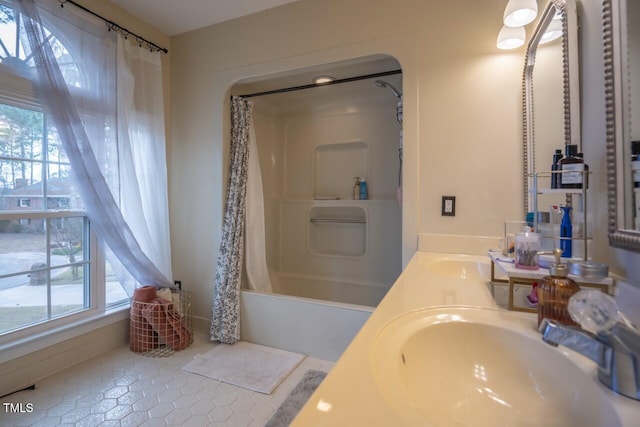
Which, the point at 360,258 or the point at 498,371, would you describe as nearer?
the point at 498,371

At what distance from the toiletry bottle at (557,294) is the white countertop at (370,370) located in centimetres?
6

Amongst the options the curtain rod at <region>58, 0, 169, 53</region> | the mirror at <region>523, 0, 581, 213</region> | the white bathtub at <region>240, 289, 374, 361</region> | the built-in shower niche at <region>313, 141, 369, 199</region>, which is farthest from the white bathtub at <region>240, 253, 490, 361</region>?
the curtain rod at <region>58, 0, 169, 53</region>

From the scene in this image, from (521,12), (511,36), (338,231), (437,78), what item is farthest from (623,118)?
(338,231)

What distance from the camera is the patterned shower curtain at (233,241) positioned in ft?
7.68

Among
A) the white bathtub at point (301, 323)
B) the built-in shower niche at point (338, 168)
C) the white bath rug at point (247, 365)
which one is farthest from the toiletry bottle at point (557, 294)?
the built-in shower niche at point (338, 168)

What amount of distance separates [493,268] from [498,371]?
20.6 inches

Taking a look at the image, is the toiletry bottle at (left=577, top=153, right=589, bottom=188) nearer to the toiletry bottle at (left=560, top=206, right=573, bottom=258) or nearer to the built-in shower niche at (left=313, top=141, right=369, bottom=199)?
the toiletry bottle at (left=560, top=206, right=573, bottom=258)

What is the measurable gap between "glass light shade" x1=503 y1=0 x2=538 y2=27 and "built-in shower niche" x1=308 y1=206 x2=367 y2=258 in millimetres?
1974

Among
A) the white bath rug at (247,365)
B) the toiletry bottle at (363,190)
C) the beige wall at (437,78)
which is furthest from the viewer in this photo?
the toiletry bottle at (363,190)

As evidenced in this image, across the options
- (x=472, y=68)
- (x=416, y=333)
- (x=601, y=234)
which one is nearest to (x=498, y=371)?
(x=416, y=333)

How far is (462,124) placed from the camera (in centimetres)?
175

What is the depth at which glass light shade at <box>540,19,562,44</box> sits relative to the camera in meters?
1.14

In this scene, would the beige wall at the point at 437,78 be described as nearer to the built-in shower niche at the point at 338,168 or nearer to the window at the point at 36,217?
the built-in shower niche at the point at 338,168

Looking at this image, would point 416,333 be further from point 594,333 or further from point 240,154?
point 240,154
